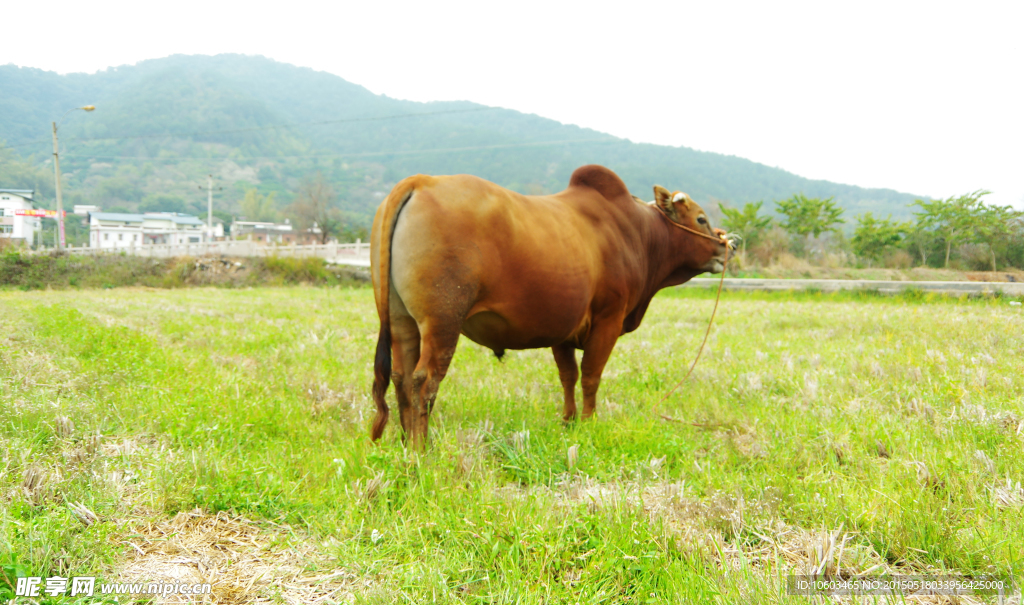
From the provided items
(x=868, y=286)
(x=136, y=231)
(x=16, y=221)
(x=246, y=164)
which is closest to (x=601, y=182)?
(x=868, y=286)

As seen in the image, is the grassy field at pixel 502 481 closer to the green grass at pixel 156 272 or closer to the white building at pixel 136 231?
the green grass at pixel 156 272

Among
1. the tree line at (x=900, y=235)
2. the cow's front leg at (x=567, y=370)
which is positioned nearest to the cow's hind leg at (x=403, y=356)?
the cow's front leg at (x=567, y=370)

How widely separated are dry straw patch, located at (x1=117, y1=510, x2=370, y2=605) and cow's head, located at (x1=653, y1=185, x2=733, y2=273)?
4.69 meters

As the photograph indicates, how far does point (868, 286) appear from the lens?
54.2ft

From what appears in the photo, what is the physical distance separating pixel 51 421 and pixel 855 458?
17.1 ft

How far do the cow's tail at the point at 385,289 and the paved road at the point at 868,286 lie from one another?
1218 cm

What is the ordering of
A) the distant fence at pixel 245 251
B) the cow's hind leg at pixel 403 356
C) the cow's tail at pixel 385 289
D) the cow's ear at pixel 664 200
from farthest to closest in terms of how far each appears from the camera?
1. the distant fence at pixel 245 251
2. the cow's ear at pixel 664 200
3. the cow's hind leg at pixel 403 356
4. the cow's tail at pixel 385 289

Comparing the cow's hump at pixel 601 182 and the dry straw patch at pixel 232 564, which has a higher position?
the cow's hump at pixel 601 182

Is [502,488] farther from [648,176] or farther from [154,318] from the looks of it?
[648,176]

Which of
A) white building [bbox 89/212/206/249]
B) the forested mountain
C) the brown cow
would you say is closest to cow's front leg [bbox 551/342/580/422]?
the brown cow

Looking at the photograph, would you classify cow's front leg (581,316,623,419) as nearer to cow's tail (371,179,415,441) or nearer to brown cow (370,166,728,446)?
brown cow (370,166,728,446)

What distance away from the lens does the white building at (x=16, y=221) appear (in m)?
30.3

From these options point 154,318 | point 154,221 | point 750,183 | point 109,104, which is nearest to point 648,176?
point 750,183

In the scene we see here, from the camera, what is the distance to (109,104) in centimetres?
19050
